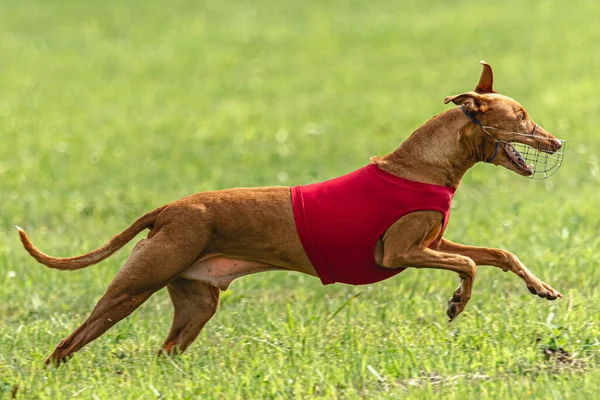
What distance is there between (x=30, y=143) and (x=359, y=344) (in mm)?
10123

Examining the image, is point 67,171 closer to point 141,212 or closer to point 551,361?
point 141,212

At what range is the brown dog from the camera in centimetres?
636

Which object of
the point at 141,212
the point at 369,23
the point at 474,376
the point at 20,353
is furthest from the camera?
the point at 369,23

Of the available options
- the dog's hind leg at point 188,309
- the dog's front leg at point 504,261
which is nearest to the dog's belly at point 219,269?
the dog's hind leg at point 188,309

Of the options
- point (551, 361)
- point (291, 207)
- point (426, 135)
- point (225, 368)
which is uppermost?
point (426, 135)

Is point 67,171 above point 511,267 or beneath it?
beneath

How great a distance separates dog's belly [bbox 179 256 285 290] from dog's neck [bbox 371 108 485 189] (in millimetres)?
1032

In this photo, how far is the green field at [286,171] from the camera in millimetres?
6148

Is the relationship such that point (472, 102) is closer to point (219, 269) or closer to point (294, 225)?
point (294, 225)

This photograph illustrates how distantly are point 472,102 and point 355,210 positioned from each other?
0.95 meters

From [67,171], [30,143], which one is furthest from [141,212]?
[30,143]

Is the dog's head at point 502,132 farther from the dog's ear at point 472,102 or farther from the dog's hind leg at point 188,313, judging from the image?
the dog's hind leg at point 188,313

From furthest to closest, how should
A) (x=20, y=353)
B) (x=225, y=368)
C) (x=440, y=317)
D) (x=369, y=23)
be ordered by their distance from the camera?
(x=369, y=23), (x=440, y=317), (x=20, y=353), (x=225, y=368)

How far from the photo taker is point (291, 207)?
254 inches
